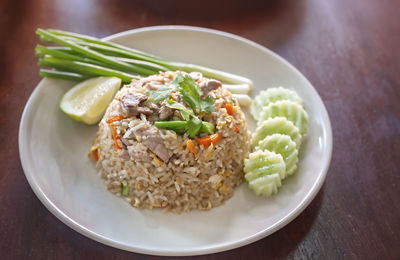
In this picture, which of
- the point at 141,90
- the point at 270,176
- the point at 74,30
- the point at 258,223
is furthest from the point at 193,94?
the point at 74,30

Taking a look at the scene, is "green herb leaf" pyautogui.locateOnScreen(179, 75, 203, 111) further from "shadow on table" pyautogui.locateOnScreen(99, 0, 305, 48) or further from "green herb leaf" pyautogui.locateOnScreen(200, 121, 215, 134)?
"shadow on table" pyautogui.locateOnScreen(99, 0, 305, 48)

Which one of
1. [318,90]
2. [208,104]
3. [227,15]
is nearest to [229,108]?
[208,104]

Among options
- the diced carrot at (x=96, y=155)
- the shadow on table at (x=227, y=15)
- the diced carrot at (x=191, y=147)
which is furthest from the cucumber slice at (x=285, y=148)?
the shadow on table at (x=227, y=15)

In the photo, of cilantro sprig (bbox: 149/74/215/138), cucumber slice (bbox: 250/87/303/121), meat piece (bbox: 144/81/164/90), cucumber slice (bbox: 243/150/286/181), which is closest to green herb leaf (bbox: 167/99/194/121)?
cilantro sprig (bbox: 149/74/215/138)

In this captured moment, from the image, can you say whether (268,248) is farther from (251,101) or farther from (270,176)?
(251,101)

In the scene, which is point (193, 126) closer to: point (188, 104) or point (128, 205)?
point (188, 104)

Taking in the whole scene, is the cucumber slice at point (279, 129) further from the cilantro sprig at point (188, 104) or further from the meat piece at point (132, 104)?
the meat piece at point (132, 104)
